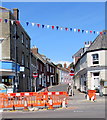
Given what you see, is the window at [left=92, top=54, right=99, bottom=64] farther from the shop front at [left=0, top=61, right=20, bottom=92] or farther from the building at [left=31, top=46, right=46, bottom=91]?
the building at [left=31, top=46, right=46, bottom=91]

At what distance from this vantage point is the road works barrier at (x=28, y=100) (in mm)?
13141

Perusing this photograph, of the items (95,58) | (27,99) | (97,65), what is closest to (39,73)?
(95,58)

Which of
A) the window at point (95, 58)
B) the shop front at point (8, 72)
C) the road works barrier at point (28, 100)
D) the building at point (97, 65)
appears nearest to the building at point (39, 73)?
the shop front at point (8, 72)

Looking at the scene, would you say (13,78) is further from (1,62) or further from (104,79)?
(104,79)

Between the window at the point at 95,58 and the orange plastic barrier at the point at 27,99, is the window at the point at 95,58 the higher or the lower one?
the higher one

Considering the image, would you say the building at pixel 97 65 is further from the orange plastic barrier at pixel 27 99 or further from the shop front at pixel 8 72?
the orange plastic barrier at pixel 27 99

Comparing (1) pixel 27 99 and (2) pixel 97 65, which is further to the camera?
(2) pixel 97 65

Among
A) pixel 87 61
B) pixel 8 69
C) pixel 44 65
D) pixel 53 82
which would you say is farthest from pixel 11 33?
pixel 53 82

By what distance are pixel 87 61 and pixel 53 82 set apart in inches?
1374

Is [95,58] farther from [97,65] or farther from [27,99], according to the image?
[27,99]

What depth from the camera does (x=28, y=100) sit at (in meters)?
13.5

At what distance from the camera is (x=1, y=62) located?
75.6 ft

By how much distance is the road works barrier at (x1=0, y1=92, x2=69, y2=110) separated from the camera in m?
13.1

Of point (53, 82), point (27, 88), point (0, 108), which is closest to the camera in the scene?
point (0, 108)
